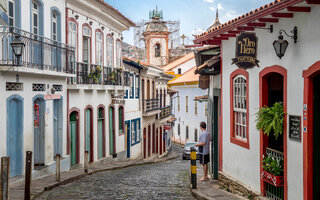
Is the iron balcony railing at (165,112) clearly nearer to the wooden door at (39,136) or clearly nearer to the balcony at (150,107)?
the balcony at (150,107)

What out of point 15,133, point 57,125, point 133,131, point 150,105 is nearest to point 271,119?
point 15,133

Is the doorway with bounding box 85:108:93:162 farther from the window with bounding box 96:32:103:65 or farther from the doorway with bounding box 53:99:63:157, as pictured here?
the doorway with bounding box 53:99:63:157

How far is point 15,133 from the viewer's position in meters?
12.9

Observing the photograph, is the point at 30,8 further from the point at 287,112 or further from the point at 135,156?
the point at 135,156

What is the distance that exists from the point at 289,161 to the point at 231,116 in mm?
3127

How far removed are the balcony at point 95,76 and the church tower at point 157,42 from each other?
49058mm

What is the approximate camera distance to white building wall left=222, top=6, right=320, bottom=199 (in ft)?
24.7

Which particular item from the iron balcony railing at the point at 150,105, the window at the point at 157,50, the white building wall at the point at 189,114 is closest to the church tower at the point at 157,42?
the window at the point at 157,50

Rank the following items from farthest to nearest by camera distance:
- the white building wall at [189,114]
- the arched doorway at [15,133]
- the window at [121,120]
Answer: the white building wall at [189,114]
the window at [121,120]
the arched doorway at [15,133]

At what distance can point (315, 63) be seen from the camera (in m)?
7.26

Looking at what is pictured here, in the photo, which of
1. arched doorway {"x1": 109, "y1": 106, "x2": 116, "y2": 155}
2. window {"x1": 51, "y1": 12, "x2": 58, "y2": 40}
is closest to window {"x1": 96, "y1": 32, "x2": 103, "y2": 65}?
arched doorway {"x1": 109, "y1": 106, "x2": 116, "y2": 155}

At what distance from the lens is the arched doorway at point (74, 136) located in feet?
57.5

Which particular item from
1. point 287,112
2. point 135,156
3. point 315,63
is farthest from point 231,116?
point 135,156

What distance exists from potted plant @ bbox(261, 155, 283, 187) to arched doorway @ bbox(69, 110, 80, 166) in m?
9.85
